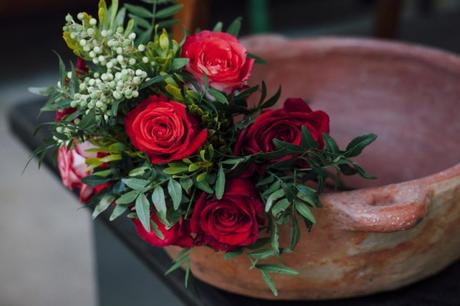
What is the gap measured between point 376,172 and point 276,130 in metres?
0.36

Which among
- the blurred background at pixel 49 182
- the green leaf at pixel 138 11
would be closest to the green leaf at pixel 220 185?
the green leaf at pixel 138 11

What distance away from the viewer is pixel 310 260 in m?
0.63

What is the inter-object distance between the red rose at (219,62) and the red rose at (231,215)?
0.09m

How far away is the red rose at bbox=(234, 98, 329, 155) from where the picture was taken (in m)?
0.59

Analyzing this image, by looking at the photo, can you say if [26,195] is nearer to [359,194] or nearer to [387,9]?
[387,9]

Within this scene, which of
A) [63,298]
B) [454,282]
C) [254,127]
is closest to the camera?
[254,127]

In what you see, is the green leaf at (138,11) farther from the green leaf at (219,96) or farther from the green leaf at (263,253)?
the green leaf at (263,253)

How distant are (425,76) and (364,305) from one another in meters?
0.39

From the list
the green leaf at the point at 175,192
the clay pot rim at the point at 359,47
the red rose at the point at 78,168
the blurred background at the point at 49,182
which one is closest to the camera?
the green leaf at the point at 175,192

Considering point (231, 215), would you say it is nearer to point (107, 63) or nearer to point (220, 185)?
point (220, 185)

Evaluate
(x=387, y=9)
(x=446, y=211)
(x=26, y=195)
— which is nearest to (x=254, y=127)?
(x=446, y=211)

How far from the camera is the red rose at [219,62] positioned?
0.59 meters

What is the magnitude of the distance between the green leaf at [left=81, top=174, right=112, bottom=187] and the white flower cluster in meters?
0.07

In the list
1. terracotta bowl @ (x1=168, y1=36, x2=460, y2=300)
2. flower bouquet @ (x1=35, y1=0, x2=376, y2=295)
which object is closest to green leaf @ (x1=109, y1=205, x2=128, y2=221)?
flower bouquet @ (x1=35, y1=0, x2=376, y2=295)
